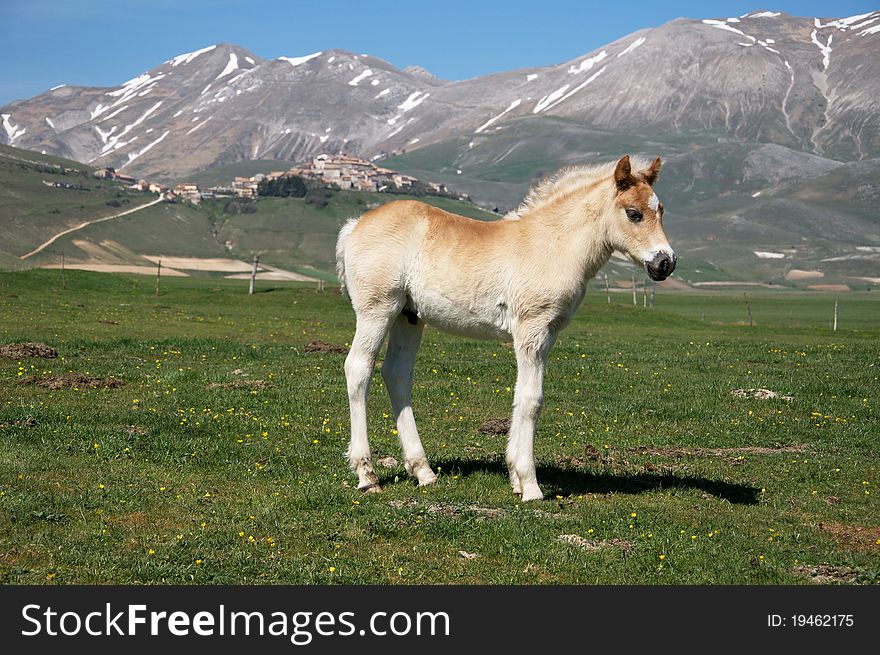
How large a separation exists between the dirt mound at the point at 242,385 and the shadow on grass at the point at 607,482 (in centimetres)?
709

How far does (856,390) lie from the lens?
74.4 feet

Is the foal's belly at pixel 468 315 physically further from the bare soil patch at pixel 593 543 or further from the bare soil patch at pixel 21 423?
the bare soil patch at pixel 21 423

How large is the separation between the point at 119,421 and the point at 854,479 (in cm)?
1144

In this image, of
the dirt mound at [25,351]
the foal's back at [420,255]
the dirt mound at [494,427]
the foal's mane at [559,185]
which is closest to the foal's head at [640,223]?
the foal's mane at [559,185]

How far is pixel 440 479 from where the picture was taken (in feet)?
43.2

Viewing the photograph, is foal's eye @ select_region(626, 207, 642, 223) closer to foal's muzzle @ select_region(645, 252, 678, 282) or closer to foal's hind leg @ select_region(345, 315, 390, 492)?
foal's muzzle @ select_region(645, 252, 678, 282)

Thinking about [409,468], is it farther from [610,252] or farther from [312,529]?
[610,252]

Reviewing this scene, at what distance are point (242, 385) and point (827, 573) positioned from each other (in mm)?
13294

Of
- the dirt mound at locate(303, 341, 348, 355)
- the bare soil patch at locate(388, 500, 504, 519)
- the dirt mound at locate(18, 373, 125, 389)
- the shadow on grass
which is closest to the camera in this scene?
the bare soil patch at locate(388, 500, 504, 519)

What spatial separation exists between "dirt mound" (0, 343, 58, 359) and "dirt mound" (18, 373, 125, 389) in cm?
349

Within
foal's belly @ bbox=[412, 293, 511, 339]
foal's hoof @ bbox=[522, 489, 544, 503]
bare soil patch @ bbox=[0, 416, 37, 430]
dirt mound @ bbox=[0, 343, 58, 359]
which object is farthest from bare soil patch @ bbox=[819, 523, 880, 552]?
dirt mound @ bbox=[0, 343, 58, 359]

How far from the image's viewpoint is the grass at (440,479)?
9688 millimetres

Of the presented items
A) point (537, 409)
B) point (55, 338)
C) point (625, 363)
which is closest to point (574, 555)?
point (537, 409)

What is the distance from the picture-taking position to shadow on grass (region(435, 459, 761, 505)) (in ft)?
43.1
